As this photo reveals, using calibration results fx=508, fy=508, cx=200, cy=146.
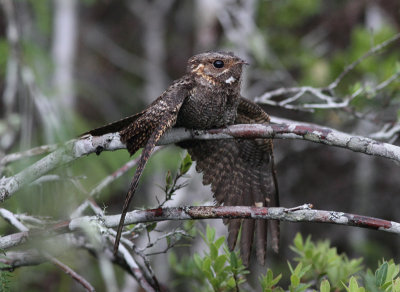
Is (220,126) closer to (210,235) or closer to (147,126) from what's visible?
Answer: (147,126)

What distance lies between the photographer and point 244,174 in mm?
3580

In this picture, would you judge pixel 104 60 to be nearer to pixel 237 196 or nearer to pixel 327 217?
pixel 237 196

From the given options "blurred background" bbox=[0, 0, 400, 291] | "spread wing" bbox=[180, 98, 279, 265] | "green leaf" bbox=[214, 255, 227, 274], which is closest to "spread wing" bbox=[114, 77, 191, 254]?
"spread wing" bbox=[180, 98, 279, 265]

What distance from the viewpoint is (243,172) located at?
141 inches

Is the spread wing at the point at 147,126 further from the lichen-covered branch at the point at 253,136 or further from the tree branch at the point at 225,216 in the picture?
the tree branch at the point at 225,216

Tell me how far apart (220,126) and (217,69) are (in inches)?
15.2

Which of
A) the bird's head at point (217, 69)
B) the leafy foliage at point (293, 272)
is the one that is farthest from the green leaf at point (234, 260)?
the bird's head at point (217, 69)

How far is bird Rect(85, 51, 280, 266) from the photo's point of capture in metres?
2.62

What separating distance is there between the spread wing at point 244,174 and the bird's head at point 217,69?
192 millimetres

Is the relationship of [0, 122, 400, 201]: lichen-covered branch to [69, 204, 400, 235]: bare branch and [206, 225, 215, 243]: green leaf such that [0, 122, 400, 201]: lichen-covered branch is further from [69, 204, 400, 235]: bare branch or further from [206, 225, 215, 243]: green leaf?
[206, 225, 215, 243]: green leaf

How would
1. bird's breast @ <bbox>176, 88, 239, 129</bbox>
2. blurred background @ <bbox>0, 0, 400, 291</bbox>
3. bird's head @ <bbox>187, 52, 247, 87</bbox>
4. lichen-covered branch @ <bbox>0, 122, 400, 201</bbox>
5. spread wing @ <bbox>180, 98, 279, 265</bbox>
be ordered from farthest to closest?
blurred background @ <bbox>0, 0, 400, 291</bbox>
spread wing @ <bbox>180, 98, 279, 265</bbox>
bird's head @ <bbox>187, 52, 247, 87</bbox>
bird's breast @ <bbox>176, 88, 239, 129</bbox>
lichen-covered branch @ <bbox>0, 122, 400, 201</bbox>

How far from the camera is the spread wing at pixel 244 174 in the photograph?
10.8 feet

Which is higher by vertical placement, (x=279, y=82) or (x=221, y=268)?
(x=279, y=82)

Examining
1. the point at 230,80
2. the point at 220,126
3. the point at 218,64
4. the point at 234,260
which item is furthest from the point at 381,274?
the point at 218,64
